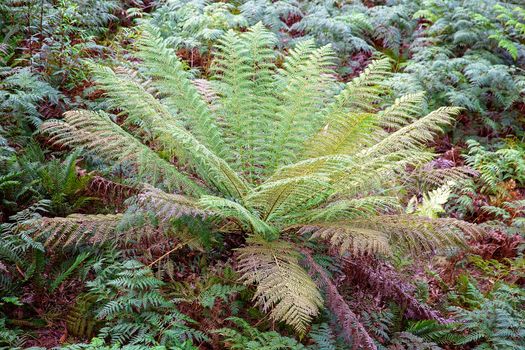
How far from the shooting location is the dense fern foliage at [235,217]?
8.73 ft

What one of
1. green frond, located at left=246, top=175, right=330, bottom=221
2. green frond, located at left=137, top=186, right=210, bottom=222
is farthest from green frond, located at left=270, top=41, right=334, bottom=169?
green frond, located at left=137, top=186, right=210, bottom=222

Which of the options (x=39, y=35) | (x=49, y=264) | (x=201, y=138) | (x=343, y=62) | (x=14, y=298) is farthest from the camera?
(x=343, y=62)

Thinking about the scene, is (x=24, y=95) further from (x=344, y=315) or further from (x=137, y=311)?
(x=344, y=315)

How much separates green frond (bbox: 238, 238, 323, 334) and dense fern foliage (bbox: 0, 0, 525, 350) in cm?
1

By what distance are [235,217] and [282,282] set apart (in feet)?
2.17

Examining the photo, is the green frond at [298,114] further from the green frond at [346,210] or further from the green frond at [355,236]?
the green frond at [355,236]

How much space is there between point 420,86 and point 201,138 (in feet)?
8.98

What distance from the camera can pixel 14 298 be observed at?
103 inches

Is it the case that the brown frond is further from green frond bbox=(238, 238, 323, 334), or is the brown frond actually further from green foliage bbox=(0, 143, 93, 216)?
green foliage bbox=(0, 143, 93, 216)

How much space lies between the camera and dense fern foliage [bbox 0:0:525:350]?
266 cm

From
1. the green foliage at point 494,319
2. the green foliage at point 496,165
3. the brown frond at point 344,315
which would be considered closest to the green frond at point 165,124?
the brown frond at point 344,315

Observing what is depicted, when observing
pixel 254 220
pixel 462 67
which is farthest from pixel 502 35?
pixel 254 220

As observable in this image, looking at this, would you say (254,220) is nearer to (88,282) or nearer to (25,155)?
(88,282)

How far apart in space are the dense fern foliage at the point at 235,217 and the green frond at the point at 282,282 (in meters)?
0.01
